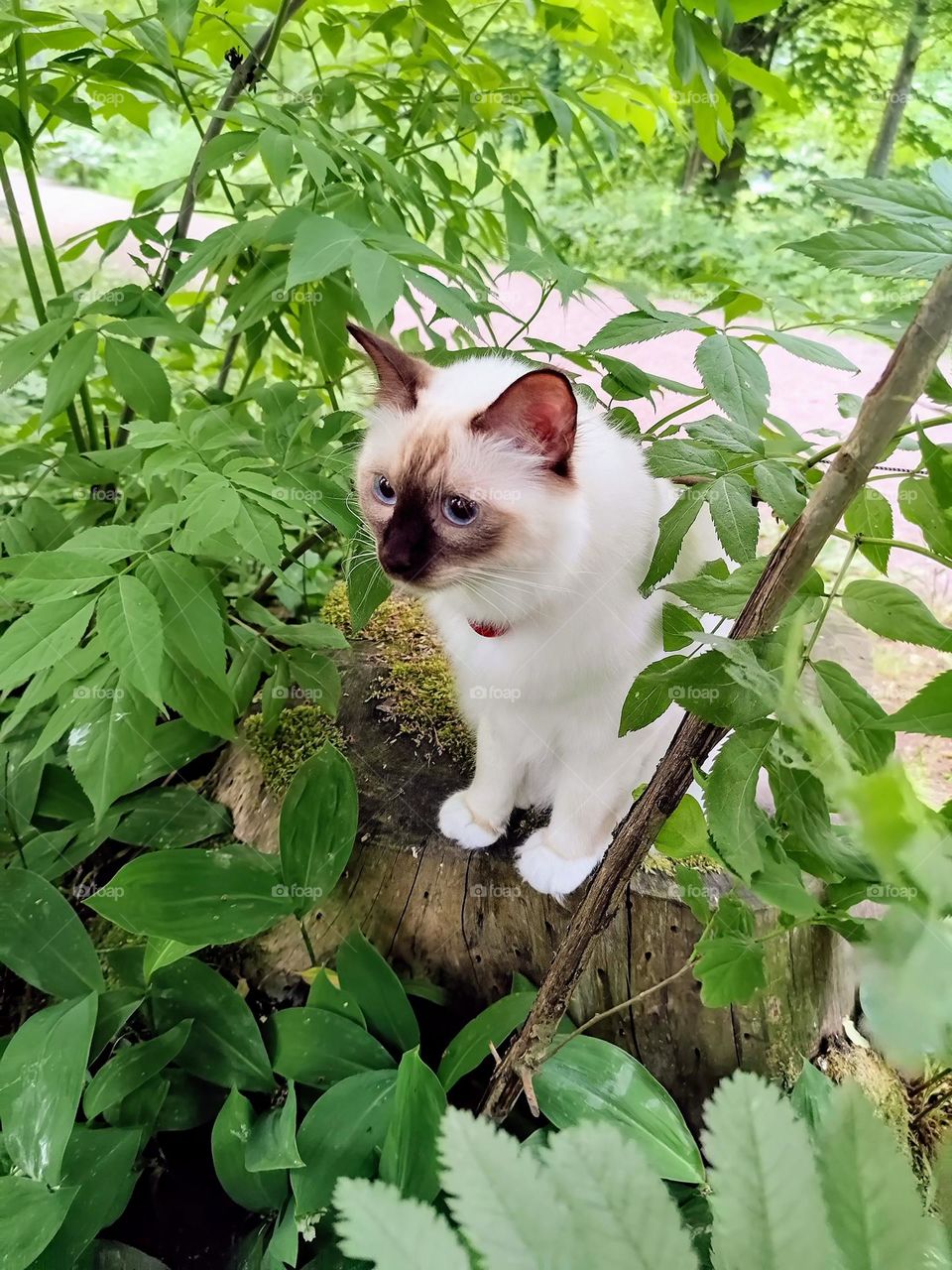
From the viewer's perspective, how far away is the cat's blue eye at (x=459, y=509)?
2.50 feet

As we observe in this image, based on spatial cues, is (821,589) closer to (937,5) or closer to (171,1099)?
(171,1099)

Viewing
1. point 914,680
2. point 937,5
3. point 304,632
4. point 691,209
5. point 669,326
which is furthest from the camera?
point 691,209

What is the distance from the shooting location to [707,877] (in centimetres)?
96

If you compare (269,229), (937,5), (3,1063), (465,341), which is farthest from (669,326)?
(937,5)

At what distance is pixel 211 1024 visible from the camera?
34.8 inches

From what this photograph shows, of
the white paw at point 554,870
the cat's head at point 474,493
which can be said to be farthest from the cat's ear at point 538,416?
the white paw at point 554,870

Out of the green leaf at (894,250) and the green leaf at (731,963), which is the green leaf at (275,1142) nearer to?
the green leaf at (731,963)

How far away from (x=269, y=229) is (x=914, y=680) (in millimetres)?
1395

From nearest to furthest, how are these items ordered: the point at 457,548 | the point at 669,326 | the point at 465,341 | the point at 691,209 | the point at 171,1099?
the point at 669,326
the point at 457,548
the point at 171,1099
the point at 465,341
the point at 691,209

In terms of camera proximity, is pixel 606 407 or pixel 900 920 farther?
pixel 606 407

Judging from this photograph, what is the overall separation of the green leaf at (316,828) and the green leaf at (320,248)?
0.53 metres

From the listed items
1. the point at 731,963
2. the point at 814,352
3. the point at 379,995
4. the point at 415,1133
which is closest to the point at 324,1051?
the point at 379,995

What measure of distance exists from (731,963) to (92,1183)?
26.0 inches

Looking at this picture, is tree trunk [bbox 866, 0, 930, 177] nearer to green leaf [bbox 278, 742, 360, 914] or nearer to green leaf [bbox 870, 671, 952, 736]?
green leaf [bbox 278, 742, 360, 914]
